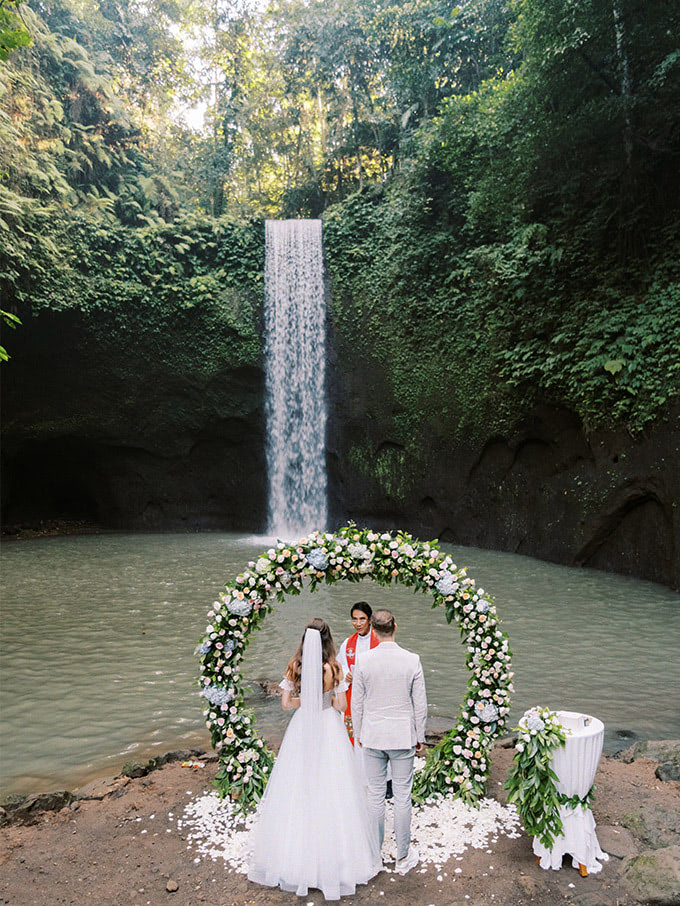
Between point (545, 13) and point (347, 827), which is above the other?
point (545, 13)

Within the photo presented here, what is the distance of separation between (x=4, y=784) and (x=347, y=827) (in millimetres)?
3133

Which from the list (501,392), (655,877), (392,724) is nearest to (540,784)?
(655,877)

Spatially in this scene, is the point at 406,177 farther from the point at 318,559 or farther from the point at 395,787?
the point at 395,787

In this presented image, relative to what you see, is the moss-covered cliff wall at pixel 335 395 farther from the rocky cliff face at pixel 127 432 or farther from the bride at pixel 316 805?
the bride at pixel 316 805

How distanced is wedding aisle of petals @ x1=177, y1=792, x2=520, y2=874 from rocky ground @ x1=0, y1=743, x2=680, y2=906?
2.4 inches

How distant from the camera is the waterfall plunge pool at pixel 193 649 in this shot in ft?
18.6

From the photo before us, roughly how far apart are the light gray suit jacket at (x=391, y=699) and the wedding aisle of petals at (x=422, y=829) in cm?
76

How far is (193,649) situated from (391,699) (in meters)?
5.21

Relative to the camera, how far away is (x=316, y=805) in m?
3.34

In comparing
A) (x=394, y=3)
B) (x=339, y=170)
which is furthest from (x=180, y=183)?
(x=394, y=3)

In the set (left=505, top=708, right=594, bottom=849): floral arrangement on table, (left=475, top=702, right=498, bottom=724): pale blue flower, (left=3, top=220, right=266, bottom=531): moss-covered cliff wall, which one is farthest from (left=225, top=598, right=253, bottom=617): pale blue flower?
(left=3, top=220, right=266, bottom=531): moss-covered cliff wall

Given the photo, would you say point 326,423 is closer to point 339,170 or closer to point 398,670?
point 339,170

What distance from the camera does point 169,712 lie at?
20.0 ft

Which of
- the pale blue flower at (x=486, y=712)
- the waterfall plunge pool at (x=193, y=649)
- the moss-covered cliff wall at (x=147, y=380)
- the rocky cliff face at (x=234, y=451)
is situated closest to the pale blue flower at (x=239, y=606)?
the pale blue flower at (x=486, y=712)
